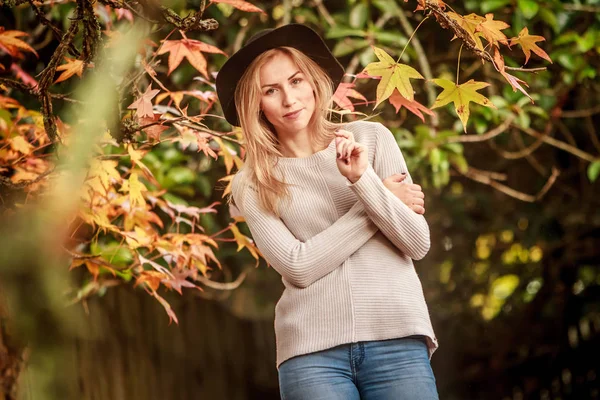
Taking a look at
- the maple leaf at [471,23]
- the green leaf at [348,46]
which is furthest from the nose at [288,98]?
the green leaf at [348,46]

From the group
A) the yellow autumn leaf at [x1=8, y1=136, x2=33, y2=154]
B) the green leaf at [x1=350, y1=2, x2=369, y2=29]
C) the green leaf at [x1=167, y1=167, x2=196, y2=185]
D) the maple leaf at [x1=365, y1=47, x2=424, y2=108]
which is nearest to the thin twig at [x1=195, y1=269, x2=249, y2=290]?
the green leaf at [x1=167, y1=167, x2=196, y2=185]

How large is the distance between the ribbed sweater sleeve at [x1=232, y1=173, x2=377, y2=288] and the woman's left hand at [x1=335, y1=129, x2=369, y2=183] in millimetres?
78

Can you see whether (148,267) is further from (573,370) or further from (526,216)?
(573,370)

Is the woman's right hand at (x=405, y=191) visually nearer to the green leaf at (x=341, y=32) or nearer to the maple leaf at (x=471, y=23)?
the maple leaf at (x=471, y=23)

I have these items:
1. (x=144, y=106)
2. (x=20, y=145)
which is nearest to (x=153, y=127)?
(x=144, y=106)

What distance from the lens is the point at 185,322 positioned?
3.36 meters

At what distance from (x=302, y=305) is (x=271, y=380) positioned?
248 cm

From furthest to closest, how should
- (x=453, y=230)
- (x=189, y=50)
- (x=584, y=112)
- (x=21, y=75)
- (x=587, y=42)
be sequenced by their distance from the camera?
(x=453, y=230) < (x=584, y=112) < (x=587, y=42) < (x=21, y=75) < (x=189, y=50)

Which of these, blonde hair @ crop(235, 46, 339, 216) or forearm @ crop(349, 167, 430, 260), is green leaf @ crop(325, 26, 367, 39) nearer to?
blonde hair @ crop(235, 46, 339, 216)

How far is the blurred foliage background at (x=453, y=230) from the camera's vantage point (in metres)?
2.87

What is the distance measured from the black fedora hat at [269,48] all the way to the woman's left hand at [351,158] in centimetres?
25

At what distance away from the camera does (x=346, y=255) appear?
53.9 inches

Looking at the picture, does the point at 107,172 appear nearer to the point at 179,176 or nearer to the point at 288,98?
the point at 288,98

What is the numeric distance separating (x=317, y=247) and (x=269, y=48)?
0.42 meters
